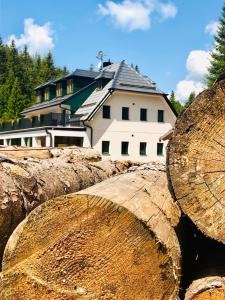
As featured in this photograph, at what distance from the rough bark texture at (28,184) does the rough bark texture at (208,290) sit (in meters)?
1.84

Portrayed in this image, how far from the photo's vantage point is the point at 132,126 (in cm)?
3666

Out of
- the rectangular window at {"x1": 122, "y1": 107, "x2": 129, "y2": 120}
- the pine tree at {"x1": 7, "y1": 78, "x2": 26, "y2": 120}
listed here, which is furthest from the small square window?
the pine tree at {"x1": 7, "y1": 78, "x2": 26, "y2": 120}

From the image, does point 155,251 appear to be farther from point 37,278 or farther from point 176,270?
point 37,278

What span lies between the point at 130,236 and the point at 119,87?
32.7 m

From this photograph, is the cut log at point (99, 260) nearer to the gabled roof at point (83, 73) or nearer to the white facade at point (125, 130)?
the white facade at point (125, 130)

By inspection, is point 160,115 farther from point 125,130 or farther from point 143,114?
point 125,130

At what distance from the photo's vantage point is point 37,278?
2838mm

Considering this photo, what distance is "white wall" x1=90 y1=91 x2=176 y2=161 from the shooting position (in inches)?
1372

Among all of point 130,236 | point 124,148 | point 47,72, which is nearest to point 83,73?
point 124,148

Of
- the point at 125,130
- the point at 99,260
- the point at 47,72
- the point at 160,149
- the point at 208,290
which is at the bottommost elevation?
the point at 160,149

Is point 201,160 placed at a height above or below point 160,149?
above

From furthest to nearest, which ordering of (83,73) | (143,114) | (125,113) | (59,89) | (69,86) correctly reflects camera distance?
(59,89), (69,86), (83,73), (143,114), (125,113)

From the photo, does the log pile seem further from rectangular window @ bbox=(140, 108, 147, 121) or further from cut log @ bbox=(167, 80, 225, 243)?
rectangular window @ bbox=(140, 108, 147, 121)

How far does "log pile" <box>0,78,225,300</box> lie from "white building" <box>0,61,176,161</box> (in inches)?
1199
